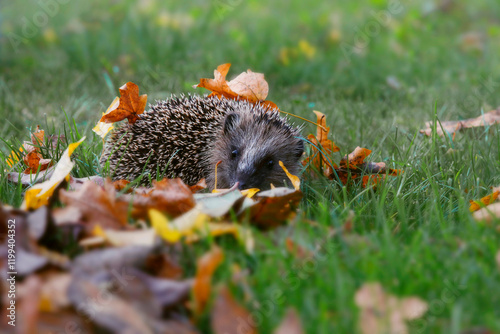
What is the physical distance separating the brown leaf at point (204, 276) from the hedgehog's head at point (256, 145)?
64.5 inches

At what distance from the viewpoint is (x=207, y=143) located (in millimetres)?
3561

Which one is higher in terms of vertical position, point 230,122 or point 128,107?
point 128,107

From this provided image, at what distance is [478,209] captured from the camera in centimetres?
266

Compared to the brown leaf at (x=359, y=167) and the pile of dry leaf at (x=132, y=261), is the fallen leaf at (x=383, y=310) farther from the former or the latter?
the brown leaf at (x=359, y=167)

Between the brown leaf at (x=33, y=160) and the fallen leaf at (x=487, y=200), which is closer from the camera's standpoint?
the fallen leaf at (x=487, y=200)

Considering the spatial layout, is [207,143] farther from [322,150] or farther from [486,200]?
[486,200]

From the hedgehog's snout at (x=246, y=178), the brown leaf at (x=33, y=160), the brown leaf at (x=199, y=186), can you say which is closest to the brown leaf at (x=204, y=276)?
the brown leaf at (x=199, y=186)

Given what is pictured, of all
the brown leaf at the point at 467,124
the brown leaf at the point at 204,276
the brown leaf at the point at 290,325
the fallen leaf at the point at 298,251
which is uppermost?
the brown leaf at the point at 204,276

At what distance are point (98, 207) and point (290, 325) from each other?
103 cm

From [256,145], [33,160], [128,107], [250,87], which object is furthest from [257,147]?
[33,160]

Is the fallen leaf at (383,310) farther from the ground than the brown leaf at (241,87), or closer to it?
closer to it

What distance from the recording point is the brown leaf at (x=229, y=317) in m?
1.58

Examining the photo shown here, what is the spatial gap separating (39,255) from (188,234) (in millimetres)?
548

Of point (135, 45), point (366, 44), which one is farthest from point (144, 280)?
point (366, 44)
